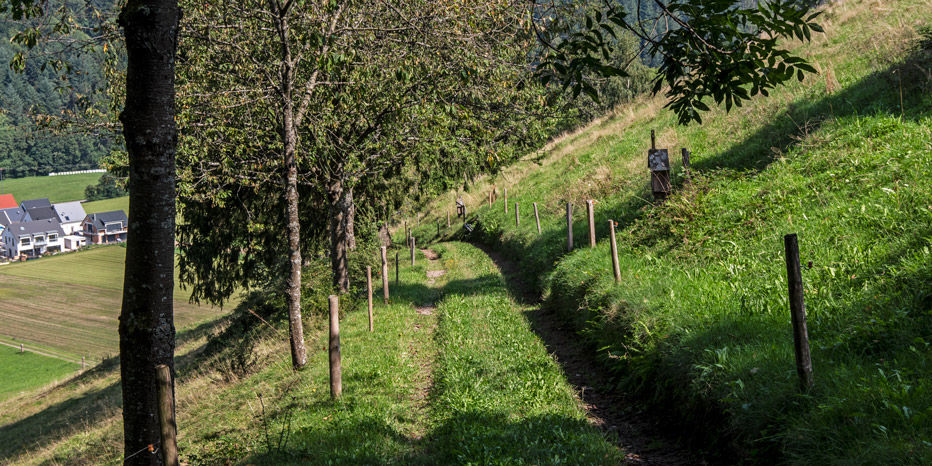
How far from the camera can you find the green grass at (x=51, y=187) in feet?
523

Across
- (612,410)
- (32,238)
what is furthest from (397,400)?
(32,238)

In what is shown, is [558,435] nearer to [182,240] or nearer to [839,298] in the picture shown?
[839,298]

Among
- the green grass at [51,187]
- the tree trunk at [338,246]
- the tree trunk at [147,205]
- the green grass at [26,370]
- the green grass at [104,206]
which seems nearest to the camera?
the tree trunk at [147,205]

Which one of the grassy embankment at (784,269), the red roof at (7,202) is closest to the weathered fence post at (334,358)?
the grassy embankment at (784,269)

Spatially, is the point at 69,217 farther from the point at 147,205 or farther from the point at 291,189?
the point at 147,205

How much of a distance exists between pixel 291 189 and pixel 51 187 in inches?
7746

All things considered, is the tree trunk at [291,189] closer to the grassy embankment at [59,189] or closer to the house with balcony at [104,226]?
the house with balcony at [104,226]

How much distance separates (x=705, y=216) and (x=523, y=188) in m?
20.2

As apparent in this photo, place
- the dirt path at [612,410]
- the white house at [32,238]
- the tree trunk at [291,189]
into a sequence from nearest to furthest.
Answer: the dirt path at [612,410]
the tree trunk at [291,189]
the white house at [32,238]

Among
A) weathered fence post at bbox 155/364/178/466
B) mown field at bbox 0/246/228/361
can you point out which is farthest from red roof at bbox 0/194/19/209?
weathered fence post at bbox 155/364/178/466

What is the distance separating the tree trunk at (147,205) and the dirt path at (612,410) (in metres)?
4.91

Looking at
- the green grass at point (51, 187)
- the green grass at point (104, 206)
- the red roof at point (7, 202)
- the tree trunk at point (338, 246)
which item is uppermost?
the green grass at point (51, 187)

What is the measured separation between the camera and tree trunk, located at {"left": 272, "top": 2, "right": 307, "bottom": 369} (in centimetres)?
1066

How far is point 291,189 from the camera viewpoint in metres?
10.9
